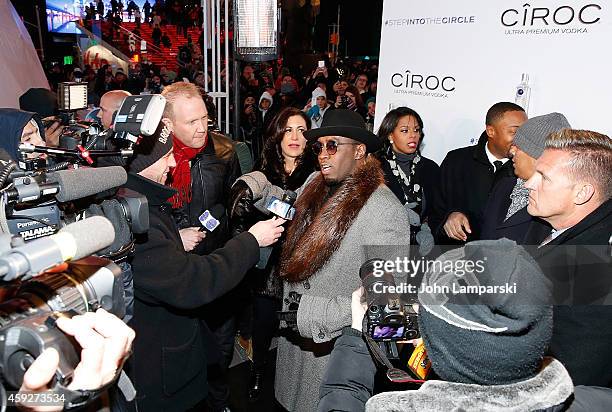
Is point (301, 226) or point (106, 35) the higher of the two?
point (106, 35)

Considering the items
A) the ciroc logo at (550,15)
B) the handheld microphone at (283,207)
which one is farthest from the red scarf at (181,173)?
the ciroc logo at (550,15)

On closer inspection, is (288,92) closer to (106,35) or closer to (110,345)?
(110,345)

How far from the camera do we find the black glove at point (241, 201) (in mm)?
2812

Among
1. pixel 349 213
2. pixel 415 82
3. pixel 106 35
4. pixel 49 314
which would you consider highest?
pixel 106 35

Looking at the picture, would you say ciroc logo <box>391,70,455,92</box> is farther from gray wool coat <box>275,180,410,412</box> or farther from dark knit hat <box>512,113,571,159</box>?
gray wool coat <box>275,180,410,412</box>

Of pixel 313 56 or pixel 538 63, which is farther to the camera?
pixel 313 56

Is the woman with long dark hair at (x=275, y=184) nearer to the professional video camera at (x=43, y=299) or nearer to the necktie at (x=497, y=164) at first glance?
the necktie at (x=497, y=164)

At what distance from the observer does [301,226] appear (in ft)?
7.59

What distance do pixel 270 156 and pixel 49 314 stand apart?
2622 mm

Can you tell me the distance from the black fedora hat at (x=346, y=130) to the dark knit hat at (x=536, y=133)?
75 centimetres

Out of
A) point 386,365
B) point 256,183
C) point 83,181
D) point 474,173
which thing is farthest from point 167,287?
point 474,173

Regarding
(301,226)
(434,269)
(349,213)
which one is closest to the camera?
(434,269)

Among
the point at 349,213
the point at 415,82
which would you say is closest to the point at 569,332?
the point at 349,213

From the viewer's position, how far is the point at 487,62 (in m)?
3.51
